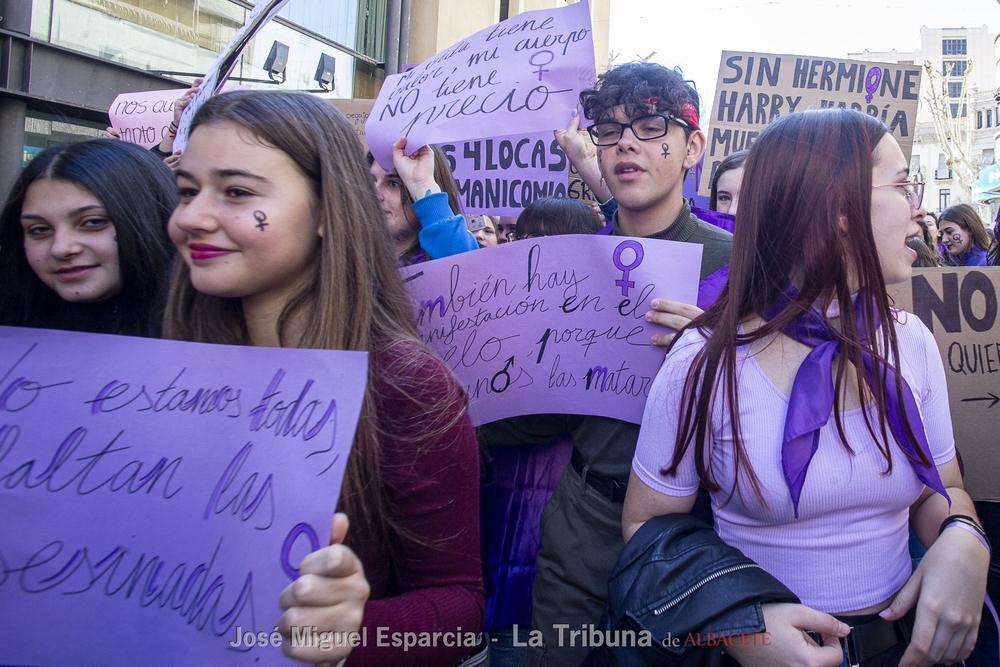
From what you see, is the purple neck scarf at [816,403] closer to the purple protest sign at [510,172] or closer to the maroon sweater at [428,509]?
the maroon sweater at [428,509]

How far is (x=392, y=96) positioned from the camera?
2.38 metres

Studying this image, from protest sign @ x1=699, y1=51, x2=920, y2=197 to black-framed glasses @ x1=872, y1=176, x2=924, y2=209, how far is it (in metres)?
2.18

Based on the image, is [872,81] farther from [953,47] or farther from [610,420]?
[953,47]

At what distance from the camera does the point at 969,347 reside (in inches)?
88.7

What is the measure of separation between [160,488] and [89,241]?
37.6 inches

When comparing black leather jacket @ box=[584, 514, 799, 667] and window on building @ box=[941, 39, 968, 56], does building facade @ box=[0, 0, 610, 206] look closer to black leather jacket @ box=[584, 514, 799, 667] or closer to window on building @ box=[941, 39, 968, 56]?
black leather jacket @ box=[584, 514, 799, 667]

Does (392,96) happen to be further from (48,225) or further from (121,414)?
(121,414)

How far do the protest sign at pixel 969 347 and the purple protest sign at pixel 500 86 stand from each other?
126 cm

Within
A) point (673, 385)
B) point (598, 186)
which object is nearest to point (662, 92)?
point (598, 186)

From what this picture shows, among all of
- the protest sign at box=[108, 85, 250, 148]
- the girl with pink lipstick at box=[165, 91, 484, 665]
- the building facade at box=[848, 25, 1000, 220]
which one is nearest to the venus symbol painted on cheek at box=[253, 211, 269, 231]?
the girl with pink lipstick at box=[165, 91, 484, 665]

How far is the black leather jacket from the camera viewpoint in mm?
1282

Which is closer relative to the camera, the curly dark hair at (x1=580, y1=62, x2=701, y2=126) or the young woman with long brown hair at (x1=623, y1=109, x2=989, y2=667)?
the young woman with long brown hair at (x1=623, y1=109, x2=989, y2=667)

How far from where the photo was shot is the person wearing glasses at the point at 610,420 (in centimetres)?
179

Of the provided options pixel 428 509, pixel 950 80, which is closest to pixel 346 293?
pixel 428 509
